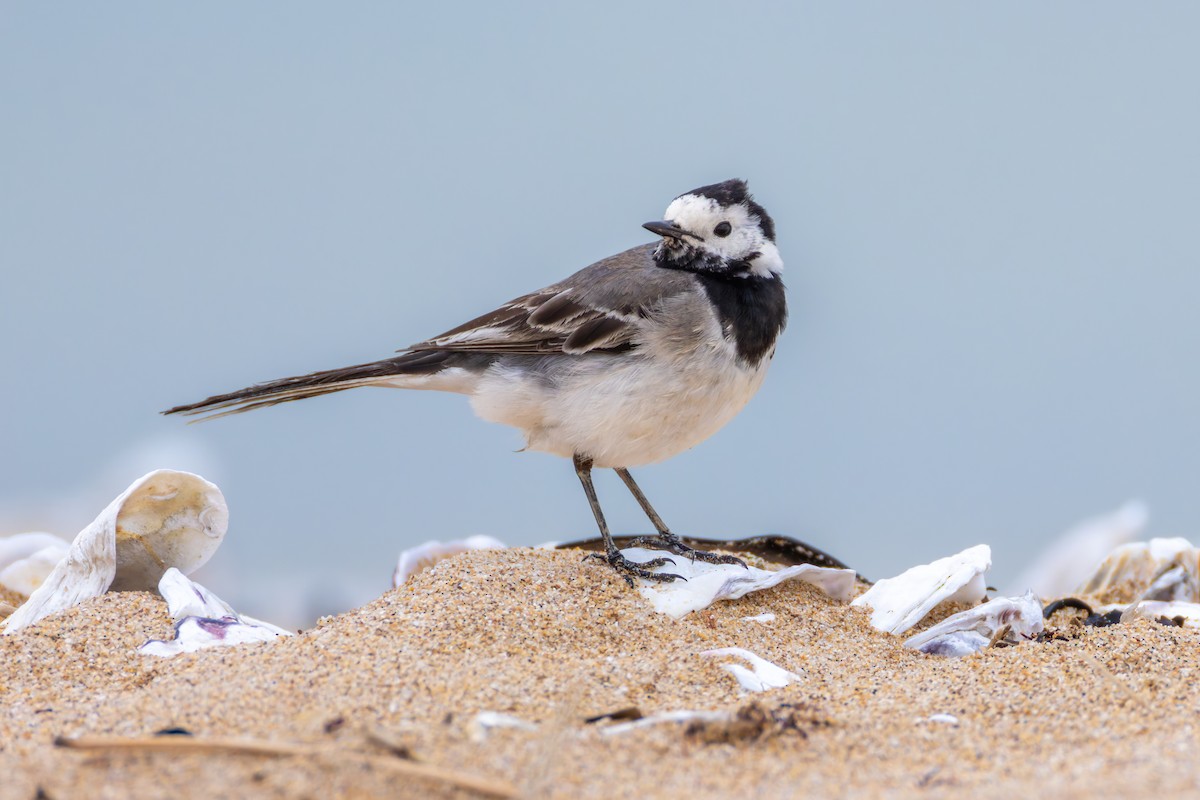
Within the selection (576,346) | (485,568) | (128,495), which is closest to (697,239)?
(576,346)

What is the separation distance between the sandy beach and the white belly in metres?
0.59

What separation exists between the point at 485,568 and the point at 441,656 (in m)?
0.92

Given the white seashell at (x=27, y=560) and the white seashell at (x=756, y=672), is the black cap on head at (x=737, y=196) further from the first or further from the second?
the white seashell at (x=27, y=560)

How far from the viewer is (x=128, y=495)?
15.5 ft

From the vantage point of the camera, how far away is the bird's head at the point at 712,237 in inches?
214

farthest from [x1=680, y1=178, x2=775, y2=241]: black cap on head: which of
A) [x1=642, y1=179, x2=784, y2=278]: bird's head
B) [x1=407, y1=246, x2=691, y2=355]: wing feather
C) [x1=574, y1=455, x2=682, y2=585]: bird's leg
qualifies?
[x1=574, y1=455, x2=682, y2=585]: bird's leg

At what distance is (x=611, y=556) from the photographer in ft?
16.9

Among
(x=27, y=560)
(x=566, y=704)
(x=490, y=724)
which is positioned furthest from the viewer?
(x=27, y=560)

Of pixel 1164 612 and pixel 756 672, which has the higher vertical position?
pixel 756 672

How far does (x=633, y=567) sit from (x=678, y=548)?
574 millimetres

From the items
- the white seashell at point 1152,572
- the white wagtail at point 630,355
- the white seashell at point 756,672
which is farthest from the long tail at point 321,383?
the white seashell at point 1152,572

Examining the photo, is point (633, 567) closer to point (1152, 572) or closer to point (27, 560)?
point (1152, 572)

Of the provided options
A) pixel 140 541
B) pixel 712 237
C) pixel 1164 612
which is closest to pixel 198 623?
pixel 140 541

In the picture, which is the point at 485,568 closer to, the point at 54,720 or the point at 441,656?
the point at 441,656
